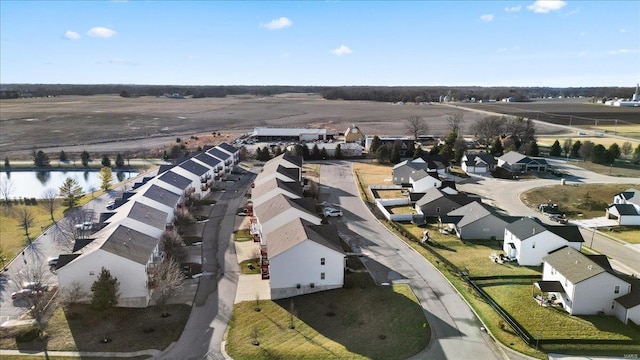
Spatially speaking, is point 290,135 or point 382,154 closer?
point 382,154

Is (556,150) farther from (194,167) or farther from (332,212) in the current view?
(194,167)

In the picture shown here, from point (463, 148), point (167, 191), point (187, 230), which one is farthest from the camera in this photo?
point (463, 148)

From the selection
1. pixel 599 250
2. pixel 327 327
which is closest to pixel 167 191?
pixel 327 327

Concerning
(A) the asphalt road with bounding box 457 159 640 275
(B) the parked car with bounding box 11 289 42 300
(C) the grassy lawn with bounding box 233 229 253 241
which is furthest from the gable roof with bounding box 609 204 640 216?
(B) the parked car with bounding box 11 289 42 300

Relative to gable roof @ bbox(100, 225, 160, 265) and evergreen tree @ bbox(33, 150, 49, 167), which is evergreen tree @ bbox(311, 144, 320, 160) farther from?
gable roof @ bbox(100, 225, 160, 265)

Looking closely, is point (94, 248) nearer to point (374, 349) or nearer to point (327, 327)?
point (327, 327)

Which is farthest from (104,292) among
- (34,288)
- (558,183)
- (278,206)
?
(558,183)
